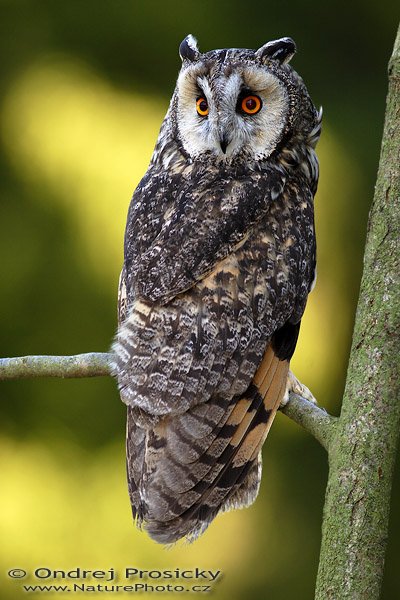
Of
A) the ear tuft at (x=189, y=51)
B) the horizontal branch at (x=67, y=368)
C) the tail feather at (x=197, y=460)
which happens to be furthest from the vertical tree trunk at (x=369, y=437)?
the ear tuft at (x=189, y=51)

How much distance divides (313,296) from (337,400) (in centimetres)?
66

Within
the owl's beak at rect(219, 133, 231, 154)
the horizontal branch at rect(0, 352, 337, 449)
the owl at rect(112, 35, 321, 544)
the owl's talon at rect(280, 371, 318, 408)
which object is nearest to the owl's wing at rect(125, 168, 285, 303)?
the owl at rect(112, 35, 321, 544)

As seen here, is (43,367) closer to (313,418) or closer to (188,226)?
(188,226)

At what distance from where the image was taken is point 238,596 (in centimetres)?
476

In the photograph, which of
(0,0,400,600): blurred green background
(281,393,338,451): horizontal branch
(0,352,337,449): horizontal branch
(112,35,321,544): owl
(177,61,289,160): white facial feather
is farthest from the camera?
(0,0,400,600): blurred green background

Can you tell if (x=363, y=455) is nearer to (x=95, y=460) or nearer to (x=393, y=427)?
(x=393, y=427)

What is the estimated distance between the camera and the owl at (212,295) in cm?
245

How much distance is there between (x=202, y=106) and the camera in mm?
→ 2693

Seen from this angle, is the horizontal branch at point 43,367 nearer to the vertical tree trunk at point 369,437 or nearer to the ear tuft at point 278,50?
the vertical tree trunk at point 369,437

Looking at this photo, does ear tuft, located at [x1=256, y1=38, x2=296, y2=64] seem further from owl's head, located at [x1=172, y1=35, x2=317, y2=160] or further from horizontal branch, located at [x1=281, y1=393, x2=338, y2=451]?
horizontal branch, located at [x1=281, y1=393, x2=338, y2=451]

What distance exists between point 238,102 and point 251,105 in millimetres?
57

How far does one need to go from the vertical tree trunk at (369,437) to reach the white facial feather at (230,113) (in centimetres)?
63

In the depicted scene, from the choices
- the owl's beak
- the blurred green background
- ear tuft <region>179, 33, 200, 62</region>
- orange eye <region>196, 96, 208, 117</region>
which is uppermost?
ear tuft <region>179, 33, 200, 62</region>

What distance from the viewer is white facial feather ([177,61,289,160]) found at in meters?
2.55
